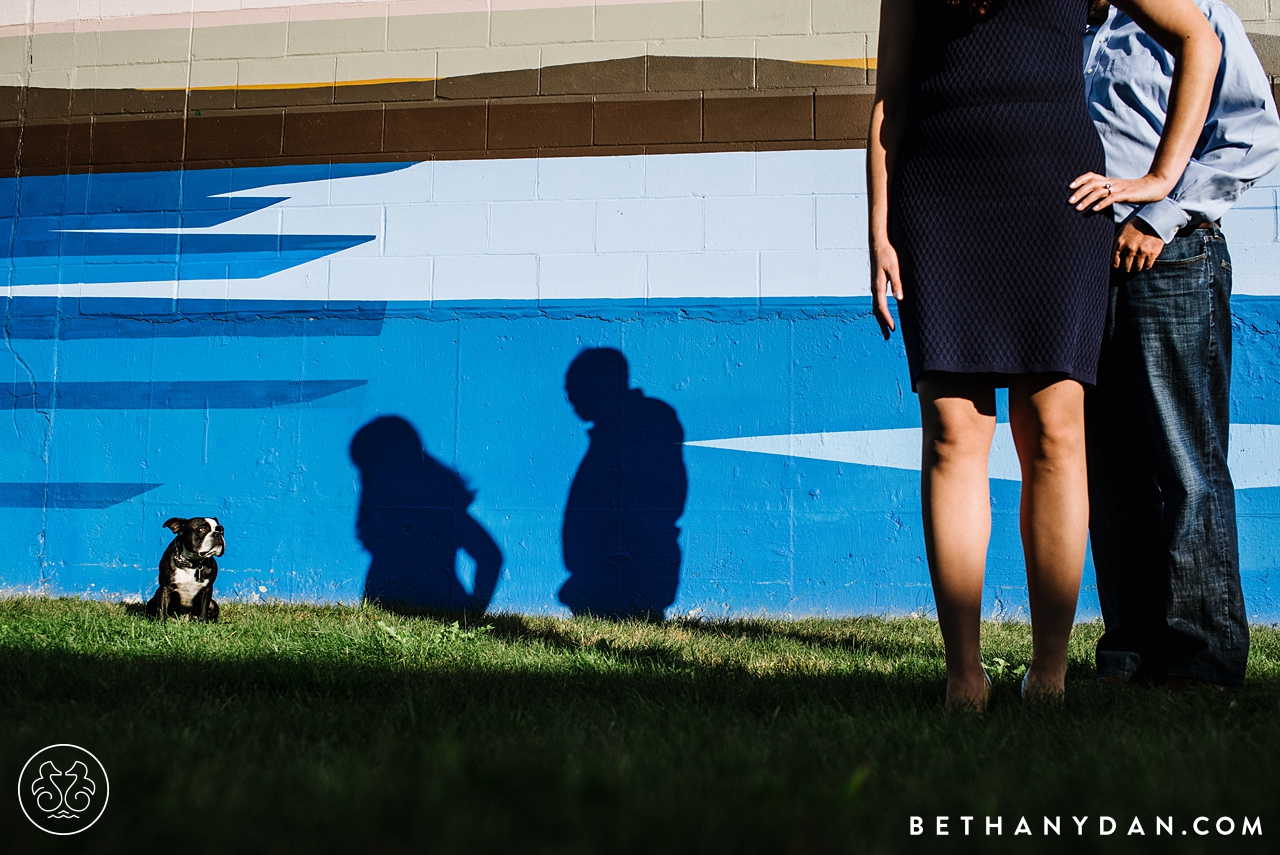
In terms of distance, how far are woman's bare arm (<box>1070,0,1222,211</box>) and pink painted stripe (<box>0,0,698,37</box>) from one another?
9.40 ft

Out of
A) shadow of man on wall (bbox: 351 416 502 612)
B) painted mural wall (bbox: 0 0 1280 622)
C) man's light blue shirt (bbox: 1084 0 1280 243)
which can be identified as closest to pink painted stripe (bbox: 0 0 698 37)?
painted mural wall (bbox: 0 0 1280 622)

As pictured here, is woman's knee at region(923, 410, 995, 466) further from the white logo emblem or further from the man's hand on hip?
the white logo emblem

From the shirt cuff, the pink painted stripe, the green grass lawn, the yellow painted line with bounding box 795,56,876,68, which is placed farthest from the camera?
the pink painted stripe

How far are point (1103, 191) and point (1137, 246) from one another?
1.07 feet

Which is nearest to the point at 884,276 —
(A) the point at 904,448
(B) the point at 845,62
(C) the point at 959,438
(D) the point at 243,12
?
(C) the point at 959,438

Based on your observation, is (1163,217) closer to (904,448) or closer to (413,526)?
(904,448)

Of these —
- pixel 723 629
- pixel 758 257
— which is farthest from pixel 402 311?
pixel 723 629

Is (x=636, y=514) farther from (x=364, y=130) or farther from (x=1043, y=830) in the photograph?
(x=1043, y=830)

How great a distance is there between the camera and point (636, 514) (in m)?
3.99

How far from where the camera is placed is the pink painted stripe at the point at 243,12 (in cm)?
434

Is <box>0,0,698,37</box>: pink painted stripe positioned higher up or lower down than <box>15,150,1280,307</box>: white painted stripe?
higher up

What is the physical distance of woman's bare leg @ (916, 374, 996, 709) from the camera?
1636mm

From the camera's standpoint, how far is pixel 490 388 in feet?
13.5

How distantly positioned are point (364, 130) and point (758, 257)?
2.10 meters
